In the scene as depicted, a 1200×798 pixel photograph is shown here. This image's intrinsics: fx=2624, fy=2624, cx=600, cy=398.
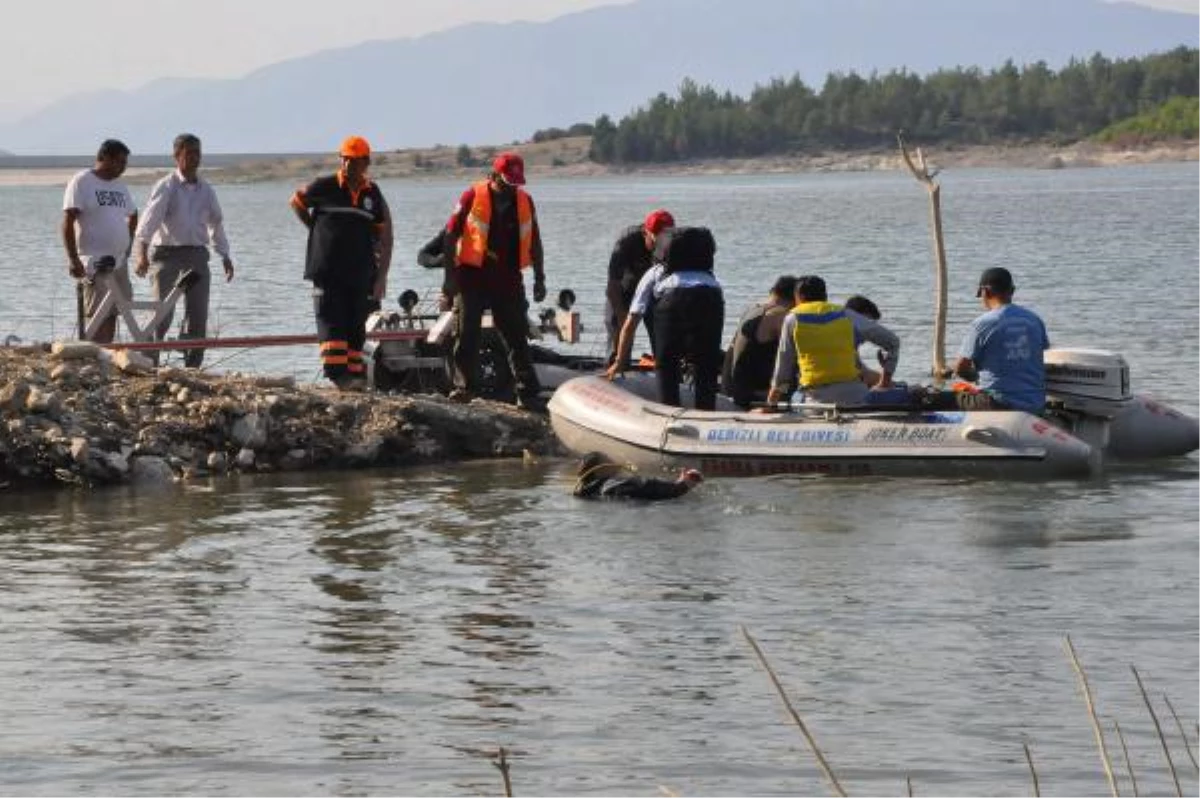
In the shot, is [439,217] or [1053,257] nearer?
[1053,257]

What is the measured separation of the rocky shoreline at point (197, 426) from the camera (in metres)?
14.1

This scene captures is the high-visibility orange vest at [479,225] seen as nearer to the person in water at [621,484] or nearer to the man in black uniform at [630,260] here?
the man in black uniform at [630,260]

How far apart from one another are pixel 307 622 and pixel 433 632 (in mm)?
581

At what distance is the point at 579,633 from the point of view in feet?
33.3

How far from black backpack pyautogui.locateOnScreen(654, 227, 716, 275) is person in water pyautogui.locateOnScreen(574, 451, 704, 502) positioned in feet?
4.23

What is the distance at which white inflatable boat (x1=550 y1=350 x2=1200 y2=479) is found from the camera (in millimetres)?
13688

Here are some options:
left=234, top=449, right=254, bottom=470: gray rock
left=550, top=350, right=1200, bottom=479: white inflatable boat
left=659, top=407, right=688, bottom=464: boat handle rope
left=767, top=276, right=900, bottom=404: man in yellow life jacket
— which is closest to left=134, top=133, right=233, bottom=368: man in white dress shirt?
left=234, top=449, right=254, bottom=470: gray rock

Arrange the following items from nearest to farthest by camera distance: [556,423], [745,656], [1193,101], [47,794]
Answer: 1. [47,794]
2. [745,656]
3. [556,423]
4. [1193,101]

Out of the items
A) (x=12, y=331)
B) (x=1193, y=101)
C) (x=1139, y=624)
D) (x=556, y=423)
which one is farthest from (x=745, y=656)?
(x=1193, y=101)

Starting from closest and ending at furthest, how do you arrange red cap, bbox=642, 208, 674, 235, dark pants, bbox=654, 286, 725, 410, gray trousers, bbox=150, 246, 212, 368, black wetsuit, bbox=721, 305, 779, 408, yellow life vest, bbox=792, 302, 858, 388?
1. yellow life vest, bbox=792, 302, 858, 388
2. dark pants, bbox=654, 286, 725, 410
3. black wetsuit, bbox=721, 305, 779, 408
4. red cap, bbox=642, 208, 674, 235
5. gray trousers, bbox=150, 246, 212, 368

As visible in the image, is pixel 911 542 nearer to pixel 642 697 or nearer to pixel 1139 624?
pixel 1139 624

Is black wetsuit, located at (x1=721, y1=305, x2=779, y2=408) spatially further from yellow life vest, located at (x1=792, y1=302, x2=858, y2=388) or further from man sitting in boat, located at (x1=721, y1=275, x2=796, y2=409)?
yellow life vest, located at (x1=792, y1=302, x2=858, y2=388)

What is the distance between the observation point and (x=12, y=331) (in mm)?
25719

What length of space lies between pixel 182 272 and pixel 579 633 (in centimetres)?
651
